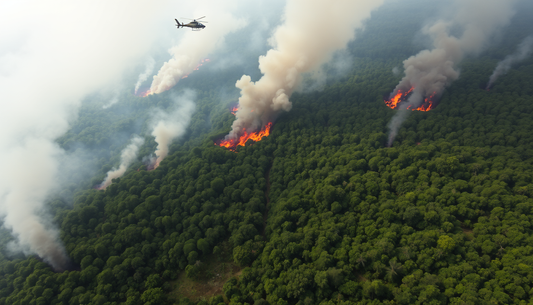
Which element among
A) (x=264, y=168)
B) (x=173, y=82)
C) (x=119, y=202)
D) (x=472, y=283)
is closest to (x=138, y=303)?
(x=119, y=202)

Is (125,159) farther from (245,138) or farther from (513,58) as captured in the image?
(513,58)

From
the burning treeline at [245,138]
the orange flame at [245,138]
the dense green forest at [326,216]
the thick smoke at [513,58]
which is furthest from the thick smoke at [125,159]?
the thick smoke at [513,58]

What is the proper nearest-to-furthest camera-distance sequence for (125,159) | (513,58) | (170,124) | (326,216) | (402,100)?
(326,216) < (125,159) < (402,100) < (513,58) < (170,124)

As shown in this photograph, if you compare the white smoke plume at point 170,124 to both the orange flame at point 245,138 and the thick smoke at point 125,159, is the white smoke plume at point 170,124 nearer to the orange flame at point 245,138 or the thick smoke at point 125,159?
the thick smoke at point 125,159

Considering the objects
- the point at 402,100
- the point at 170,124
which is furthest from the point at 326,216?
the point at 170,124

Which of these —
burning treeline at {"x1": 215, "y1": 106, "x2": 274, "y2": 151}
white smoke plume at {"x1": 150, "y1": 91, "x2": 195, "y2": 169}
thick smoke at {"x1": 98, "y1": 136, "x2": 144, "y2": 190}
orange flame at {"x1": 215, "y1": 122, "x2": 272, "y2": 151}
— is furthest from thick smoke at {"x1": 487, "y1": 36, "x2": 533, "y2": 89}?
thick smoke at {"x1": 98, "y1": 136, "x2": 144, "y2": 190}

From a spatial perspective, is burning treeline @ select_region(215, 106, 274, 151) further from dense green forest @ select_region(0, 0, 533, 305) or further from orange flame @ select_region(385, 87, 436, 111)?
orange flame @ select_region(385, 87, 436, 111)
